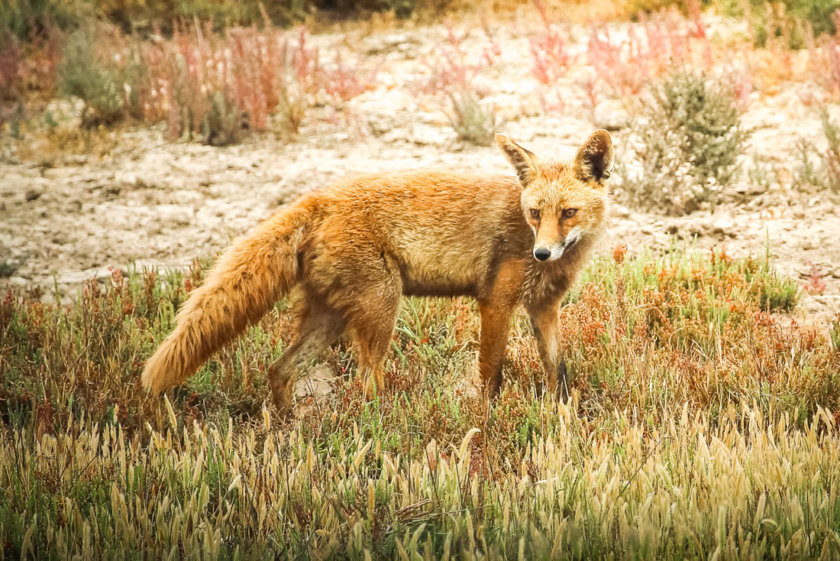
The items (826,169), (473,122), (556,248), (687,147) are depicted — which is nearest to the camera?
(556,248)

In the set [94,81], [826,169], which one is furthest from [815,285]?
[94,81]

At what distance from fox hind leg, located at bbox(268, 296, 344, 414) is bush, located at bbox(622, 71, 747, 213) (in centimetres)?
392

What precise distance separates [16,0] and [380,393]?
12.5 meters

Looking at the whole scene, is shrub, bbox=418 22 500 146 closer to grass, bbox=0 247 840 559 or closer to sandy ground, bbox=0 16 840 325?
sandy ground, bbox=0 16 840 325

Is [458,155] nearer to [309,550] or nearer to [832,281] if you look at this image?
[832,281]

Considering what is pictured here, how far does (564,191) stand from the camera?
4.99 meters

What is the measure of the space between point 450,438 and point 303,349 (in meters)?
1.16

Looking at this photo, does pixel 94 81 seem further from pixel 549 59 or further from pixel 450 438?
pixel 450 438

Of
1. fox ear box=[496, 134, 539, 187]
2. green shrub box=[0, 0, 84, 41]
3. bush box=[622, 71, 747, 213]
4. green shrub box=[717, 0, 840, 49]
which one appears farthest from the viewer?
green shrub box=[0, 0, 84, 41]

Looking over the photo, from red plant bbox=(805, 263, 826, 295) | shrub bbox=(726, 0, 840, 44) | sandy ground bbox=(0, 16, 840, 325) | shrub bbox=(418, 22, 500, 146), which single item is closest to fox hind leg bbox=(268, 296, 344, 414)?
sandy ground bbox=(0, 16, 840, 325)

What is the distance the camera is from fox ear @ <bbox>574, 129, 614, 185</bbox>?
16.4 ft

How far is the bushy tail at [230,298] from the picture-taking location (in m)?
4.52

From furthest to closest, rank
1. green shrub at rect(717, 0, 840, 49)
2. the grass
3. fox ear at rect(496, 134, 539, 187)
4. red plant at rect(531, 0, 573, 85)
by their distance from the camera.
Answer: green shrub at rect(717, 0, 840, 49) < red plant at rect(531, 0, 573, 85) < fox ear at rect(496, 134, 539, 187) < the grass

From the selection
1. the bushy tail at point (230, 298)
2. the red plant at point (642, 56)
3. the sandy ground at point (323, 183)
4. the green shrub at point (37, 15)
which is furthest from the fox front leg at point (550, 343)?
the green shrub at point (37, 15)
